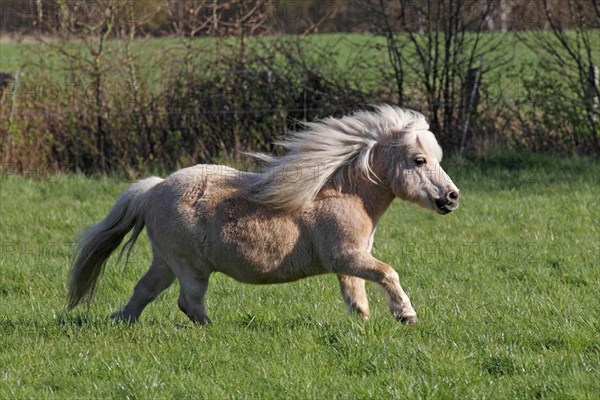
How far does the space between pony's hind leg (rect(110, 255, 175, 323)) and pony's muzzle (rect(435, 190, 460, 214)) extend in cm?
202

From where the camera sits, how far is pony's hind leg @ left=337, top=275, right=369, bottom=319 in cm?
661

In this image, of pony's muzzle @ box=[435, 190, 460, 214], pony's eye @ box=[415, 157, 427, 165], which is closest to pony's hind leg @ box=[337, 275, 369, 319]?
pony's muzzle @ box=[435, 190, 460, 214]

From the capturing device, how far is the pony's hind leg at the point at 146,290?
683cm

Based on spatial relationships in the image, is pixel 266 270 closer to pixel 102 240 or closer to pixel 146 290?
pixel 146 290

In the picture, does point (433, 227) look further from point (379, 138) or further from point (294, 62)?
point (294, 62)

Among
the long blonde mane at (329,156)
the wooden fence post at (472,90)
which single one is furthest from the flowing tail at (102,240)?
the wooden fence post at (472,90)

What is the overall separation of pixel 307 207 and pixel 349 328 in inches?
35.5

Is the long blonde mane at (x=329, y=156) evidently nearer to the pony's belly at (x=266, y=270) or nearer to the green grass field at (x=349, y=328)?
the pony's belly at (x=266, y=270)

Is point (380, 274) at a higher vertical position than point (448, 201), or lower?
lower

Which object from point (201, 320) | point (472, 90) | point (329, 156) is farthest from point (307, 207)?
point (472, 90)

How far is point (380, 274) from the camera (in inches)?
243

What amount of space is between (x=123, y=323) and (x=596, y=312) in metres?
3.34

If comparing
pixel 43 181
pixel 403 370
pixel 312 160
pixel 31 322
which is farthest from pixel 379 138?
pixel 43 181

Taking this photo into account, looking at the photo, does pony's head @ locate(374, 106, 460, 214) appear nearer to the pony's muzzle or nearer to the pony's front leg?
the pony's muzzle
